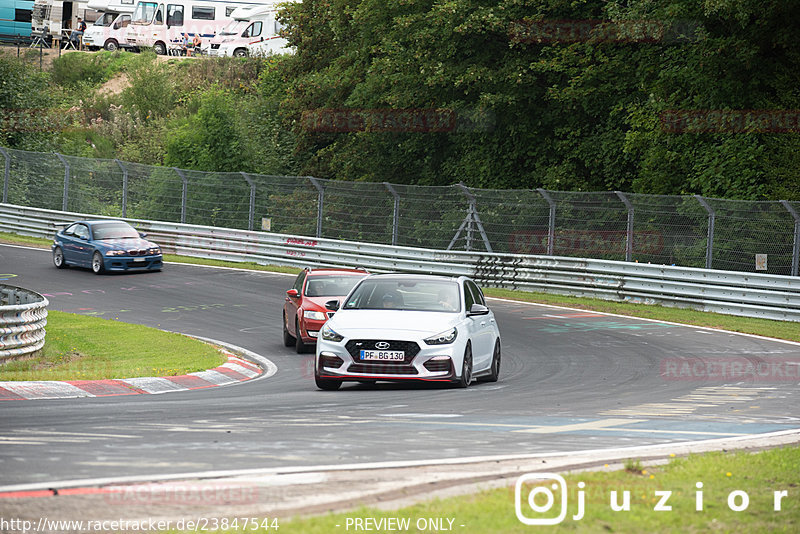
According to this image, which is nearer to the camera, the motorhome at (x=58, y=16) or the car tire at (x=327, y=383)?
the car tire at (x=327, y=383)

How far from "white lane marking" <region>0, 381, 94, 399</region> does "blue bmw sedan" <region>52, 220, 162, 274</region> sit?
1745cm

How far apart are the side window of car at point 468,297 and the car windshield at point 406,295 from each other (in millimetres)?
178

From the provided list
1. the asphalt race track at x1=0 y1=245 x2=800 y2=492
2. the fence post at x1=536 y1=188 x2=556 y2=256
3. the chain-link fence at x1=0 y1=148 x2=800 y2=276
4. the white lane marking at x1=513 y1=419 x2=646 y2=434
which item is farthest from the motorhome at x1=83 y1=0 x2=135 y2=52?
the white lane marking at x1=513 y1=419 x2=646 y2=434

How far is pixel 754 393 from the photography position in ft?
42.0

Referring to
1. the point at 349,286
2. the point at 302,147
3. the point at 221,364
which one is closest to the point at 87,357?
the point at 221,364

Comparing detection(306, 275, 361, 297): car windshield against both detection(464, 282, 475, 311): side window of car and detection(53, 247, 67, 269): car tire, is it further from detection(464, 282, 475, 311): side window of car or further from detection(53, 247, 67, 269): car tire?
detection(53, 247, 67, 269): car tire

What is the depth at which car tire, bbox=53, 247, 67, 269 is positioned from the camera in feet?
101

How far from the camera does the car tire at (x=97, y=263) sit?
2986 centimetres

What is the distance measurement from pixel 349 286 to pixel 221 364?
151 inches

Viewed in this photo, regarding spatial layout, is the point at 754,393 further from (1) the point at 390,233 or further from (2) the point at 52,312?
(1) the point at 390,233

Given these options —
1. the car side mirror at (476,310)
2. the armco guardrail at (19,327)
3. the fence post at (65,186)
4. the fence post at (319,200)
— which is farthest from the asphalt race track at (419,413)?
the fence post at (65,186)

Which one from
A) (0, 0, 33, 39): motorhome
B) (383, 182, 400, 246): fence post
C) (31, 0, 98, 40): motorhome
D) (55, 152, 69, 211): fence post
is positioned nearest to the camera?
(383, 182, 400, 246): fence post

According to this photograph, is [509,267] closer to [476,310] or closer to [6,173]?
[476,310]

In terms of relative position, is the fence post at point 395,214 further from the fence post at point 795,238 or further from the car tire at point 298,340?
the car tire at point 298,340
